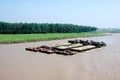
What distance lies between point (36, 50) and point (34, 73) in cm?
729

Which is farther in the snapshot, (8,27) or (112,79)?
(8,27)

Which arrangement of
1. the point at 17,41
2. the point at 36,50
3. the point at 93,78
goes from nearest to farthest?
the point at 93,78
the point at 36,50
the point at 17,41

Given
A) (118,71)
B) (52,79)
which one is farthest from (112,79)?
(52,79)

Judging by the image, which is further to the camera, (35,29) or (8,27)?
(35,29)

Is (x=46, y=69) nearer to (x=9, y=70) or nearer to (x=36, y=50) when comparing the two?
(x=9, y=70)

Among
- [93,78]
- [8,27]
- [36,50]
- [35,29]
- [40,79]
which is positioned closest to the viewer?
[40,79]

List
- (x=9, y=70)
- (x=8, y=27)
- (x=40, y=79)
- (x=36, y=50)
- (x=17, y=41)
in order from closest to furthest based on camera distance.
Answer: (x=40, y=79) < (x=9, y=70) < (x=36, y=50) < (x=17, y=41) < (x=8, y=27)

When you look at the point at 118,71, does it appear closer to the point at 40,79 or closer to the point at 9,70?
the point at 40,79

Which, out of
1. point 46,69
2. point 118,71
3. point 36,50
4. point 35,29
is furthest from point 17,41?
point 35,29

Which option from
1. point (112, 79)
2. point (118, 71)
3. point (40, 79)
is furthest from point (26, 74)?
point (118, 71)

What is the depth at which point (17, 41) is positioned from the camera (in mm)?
23031

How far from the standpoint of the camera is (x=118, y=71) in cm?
1000

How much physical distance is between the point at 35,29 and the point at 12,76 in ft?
135

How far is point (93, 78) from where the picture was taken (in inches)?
340
